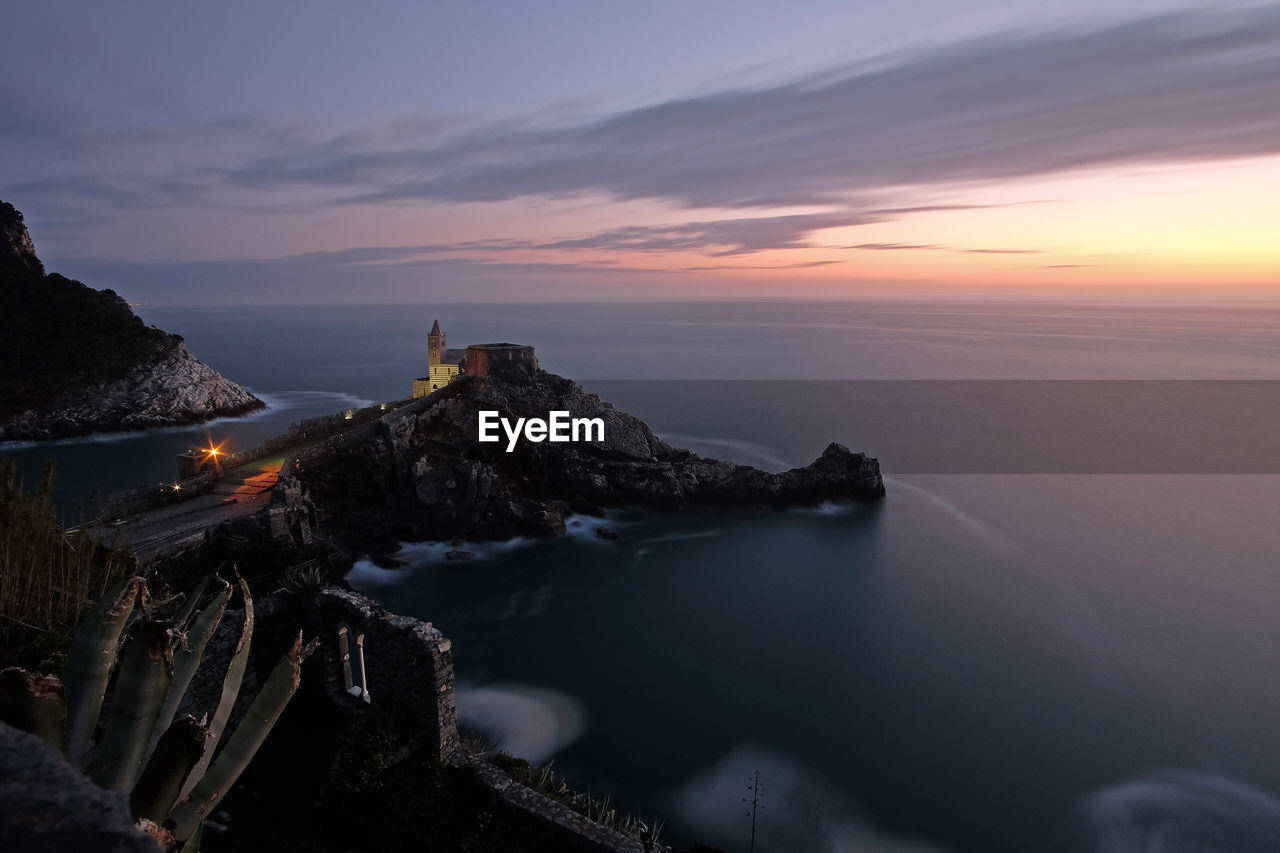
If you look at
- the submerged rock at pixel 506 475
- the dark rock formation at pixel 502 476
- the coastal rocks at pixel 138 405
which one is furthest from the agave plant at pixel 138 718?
the coastal rocks at pixel 138 405

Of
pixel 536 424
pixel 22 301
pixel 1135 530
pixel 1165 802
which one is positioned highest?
pixel 22 301

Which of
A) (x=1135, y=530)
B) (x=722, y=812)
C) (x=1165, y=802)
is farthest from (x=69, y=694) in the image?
(x=1135, y=530)

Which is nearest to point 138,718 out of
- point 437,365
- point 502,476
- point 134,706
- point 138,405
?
point 134,706

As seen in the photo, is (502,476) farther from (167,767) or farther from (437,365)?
(167,767)

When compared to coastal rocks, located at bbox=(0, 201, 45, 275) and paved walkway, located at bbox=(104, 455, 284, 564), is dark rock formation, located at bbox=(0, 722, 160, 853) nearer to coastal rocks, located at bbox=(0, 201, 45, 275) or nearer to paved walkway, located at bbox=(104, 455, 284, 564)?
paved walkway, located at bbox=(104, 455, 284, 564)

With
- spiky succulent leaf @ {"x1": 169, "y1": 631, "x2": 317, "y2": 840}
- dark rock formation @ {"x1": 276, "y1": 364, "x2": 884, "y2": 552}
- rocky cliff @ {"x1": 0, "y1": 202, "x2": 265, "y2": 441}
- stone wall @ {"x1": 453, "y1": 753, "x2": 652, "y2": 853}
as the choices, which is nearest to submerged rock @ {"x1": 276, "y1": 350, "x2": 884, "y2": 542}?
dark rock formation @ {"x1": 276, "y1": 364, "x2": 884, "y2": 552}

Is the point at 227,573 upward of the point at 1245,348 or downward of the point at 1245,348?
downward

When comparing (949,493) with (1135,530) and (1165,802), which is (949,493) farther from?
(1165,802)
